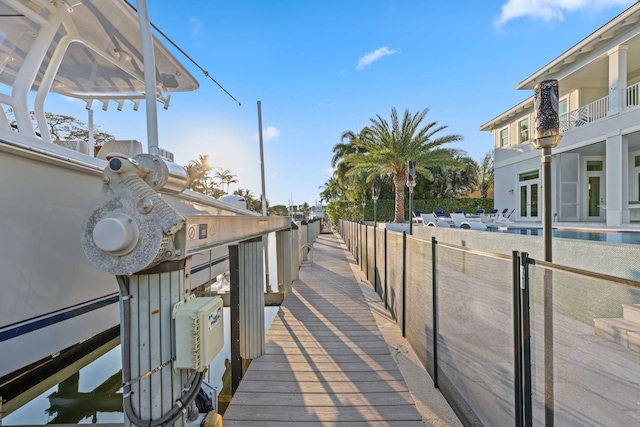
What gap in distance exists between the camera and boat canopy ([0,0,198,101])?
12.0ft

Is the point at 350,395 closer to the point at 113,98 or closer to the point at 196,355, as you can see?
the point at 196,355

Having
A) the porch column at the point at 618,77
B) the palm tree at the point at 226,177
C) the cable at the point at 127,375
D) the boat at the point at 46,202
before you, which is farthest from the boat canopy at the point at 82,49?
the palm tree at the point at 226,177

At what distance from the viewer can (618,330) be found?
1.33 metres

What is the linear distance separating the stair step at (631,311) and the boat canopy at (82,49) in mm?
5294

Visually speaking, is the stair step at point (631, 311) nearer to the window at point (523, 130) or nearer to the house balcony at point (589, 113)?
the house balcony at point (589, 113)

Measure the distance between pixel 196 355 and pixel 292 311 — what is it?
431 centimetres

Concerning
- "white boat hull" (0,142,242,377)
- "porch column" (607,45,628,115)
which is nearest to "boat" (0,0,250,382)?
"white boat hull" (0,142,242,377)

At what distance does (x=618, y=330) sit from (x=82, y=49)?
702 cm

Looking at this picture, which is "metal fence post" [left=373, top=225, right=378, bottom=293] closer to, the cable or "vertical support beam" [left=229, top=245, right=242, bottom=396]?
"vertical support beam" [left=229, top=245, right=242, bottom=396]

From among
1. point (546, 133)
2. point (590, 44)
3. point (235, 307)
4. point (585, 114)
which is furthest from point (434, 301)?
point (585, 114)

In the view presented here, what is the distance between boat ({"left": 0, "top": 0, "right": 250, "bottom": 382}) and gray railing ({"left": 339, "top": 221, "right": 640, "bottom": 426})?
2.16 metres

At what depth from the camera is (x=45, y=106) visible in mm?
3971

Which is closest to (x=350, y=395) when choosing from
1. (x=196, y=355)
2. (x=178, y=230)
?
(x=196, y=355)

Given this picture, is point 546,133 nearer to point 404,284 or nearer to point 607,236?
point 404,284
